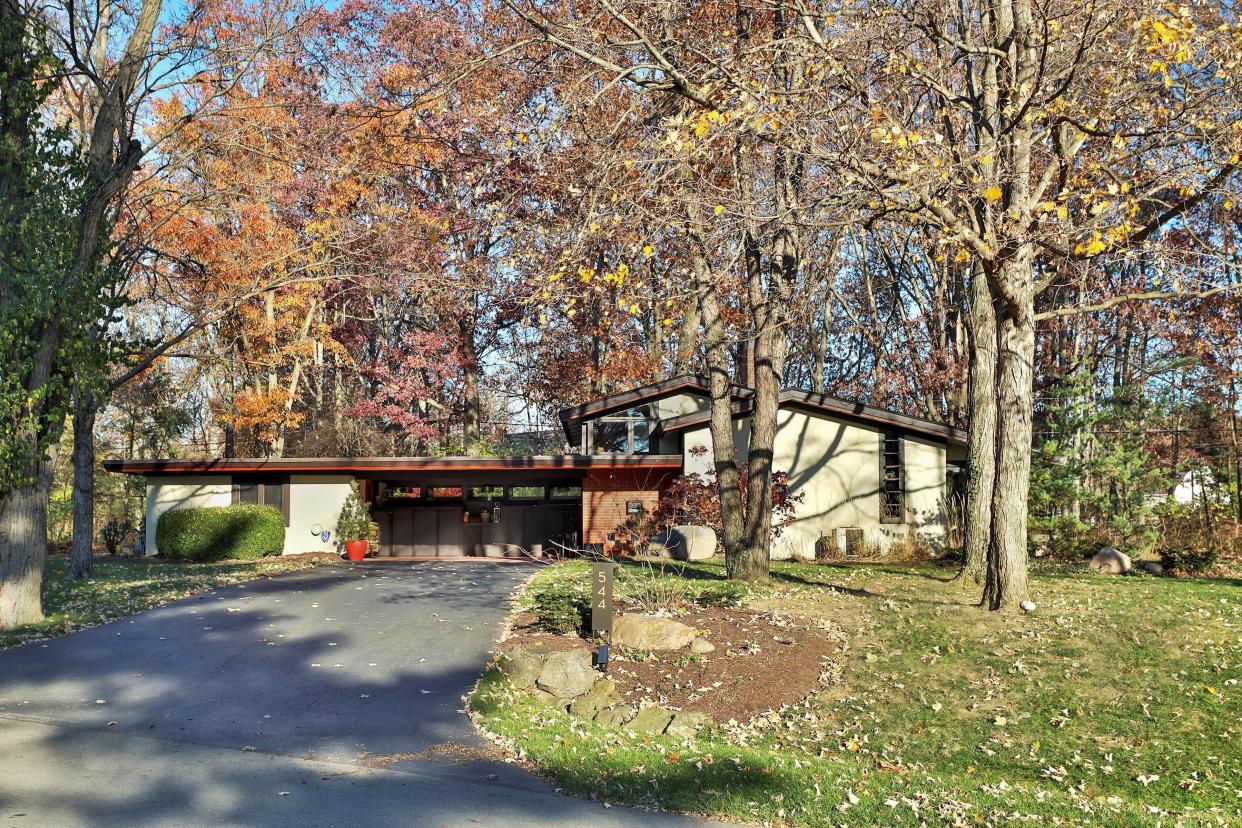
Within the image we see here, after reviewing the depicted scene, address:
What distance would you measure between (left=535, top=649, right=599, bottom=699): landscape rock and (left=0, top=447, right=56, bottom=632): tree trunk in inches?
296

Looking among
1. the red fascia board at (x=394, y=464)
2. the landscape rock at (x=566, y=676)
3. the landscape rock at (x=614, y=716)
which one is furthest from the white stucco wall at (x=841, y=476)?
the landscape rock at (x=614, y=716)

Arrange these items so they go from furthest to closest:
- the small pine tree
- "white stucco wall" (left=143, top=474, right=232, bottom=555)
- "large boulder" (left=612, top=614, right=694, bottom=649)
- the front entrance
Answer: the front entrance, "white stucco wall" (left=143, top=474, right=232, bottom=555), the small pine tree, "large boulder" (left=612, top=614, right=694, bottom=649)

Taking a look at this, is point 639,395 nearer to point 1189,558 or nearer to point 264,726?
point 1189,558

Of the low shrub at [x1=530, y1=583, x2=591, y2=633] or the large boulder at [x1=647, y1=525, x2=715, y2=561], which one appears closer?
the low shrub at [x1=530, y1=583, x2=591, y2=633]

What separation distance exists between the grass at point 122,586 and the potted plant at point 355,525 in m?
0.80

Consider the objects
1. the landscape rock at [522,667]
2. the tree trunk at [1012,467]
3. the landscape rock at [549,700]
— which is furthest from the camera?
the tree trunk at [1012,467]

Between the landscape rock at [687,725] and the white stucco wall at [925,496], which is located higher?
the white stucco wall at [925,496]

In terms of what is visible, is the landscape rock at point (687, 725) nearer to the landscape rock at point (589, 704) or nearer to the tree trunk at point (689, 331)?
the landscape rock at point (589, 704)

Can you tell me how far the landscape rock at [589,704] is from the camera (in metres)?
8.73

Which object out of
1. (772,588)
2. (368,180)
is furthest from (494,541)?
(772,588)

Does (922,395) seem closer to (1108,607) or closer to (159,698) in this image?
(1108,607)

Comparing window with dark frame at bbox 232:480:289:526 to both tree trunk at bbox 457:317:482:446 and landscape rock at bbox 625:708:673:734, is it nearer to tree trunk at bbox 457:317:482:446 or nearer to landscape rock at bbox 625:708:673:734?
tree trunk at bbox 457:317:482:446

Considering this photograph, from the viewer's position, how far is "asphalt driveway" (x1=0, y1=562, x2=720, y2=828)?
19.7 ft

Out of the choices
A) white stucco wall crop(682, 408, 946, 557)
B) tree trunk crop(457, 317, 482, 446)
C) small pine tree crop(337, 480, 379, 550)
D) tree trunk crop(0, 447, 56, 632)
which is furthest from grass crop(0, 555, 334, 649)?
white stucco wall crop(682, 408, 946, 557)
